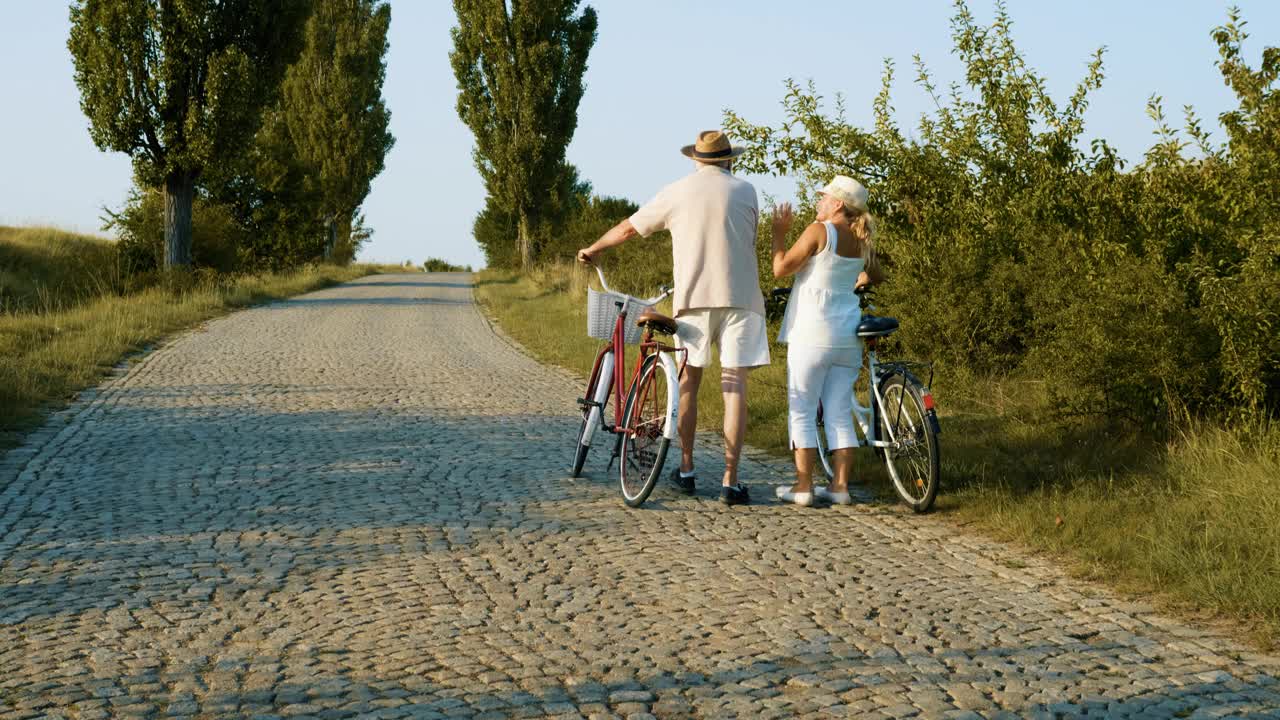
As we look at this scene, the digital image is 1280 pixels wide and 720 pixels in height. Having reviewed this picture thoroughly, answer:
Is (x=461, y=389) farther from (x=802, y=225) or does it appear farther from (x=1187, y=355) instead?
(x=1187, y=355)

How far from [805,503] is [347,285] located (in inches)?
1270

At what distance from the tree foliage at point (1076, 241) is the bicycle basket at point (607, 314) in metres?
3.23

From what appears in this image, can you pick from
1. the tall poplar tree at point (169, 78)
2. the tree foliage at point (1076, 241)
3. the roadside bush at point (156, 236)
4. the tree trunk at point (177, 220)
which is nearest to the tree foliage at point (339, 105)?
the roadside bush at point (156, 236)

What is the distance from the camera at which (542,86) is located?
40625 mm

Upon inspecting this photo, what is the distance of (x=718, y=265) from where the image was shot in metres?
6.96

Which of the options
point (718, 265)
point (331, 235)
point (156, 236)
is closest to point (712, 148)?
point (718, 265)

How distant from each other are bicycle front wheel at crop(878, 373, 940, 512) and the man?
0.78 m

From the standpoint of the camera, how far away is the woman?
22.7ft

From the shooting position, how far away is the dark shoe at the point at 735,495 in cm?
712

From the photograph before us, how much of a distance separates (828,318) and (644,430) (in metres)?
1.24

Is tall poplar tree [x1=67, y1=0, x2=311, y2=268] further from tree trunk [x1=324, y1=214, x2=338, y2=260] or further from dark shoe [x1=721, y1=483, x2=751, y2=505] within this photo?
tree trunk [x1=324, y1=214, x2=338, y2=260]

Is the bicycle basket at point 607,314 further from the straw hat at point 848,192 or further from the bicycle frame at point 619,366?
the straw hat at point 848,192

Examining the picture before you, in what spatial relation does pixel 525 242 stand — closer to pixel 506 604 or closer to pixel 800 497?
pixel 800 497

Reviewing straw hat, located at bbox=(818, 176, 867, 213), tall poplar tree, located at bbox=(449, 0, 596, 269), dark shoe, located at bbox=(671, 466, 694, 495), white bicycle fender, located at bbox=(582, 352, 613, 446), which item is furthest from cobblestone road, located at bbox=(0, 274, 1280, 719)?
tall poplar tree, located at bbox=(449, 0, 596, 269)
